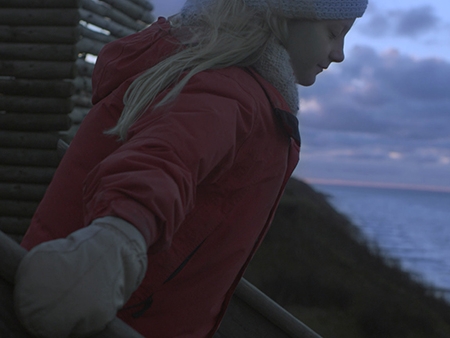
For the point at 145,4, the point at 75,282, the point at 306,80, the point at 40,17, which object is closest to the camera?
the point at 75,282

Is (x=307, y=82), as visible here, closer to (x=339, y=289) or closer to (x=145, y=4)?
(x=339, y=289)

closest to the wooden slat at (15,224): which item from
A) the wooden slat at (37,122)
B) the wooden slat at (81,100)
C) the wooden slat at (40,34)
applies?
the wooden slat at (37,122)

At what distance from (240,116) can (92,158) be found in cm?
43

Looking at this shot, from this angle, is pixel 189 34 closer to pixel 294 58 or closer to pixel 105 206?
pixel 294 58

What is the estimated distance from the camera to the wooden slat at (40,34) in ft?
19.4

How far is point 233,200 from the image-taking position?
55.4 inches

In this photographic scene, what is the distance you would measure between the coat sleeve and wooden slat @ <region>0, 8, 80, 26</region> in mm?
4998

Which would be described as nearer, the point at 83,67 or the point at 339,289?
the point at 83,67

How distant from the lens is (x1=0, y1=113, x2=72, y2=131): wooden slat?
6.00m

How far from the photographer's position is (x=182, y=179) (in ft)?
3.44

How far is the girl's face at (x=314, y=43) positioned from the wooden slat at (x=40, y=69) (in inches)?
184

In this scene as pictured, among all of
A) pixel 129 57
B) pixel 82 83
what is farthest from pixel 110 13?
pixel 129 57

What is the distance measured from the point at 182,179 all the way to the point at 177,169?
0.02m

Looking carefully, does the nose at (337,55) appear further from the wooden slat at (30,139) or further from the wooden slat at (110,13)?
the wooden slat at (110,13)
